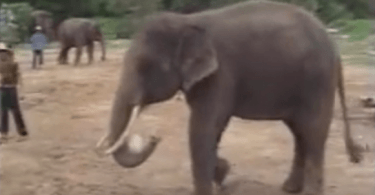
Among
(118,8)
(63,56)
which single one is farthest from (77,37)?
(118,8)

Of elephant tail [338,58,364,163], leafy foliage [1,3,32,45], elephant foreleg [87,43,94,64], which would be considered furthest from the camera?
elephant foreleg [87,43,94,64]

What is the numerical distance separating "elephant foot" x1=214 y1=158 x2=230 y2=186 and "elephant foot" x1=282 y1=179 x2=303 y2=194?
38 cm

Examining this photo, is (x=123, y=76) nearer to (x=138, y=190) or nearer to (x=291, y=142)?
(x=138, y=190)

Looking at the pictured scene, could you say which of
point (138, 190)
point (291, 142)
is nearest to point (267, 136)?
point (291, 142)

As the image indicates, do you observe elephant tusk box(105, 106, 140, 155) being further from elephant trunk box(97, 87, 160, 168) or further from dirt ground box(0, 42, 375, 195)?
dirt ground box(0, 42, 375, 195)

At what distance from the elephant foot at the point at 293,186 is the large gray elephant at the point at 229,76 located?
24 cm

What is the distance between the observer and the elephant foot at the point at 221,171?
3.93 meters

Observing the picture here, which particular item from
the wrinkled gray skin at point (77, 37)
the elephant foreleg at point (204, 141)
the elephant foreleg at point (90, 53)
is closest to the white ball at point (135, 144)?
the elephant foreleg at point (204, 141)

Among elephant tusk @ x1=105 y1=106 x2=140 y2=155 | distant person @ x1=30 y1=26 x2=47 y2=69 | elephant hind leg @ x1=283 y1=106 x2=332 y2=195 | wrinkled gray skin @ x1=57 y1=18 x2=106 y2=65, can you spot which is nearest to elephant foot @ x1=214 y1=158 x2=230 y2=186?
elephant hind leg @ x1=283 y1=106 x2=332 y2=195

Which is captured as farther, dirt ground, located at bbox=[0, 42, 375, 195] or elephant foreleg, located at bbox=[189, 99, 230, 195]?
dirt ground, located at bbox=[0, 42, 375, 195]

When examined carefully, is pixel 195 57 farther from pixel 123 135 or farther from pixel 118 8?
pixel 118 8

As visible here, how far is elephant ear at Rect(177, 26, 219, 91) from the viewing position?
325cm

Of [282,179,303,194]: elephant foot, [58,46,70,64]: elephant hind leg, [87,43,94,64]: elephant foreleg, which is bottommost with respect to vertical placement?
[87,43,94,64]: elephant foreleg

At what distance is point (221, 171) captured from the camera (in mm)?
3932
